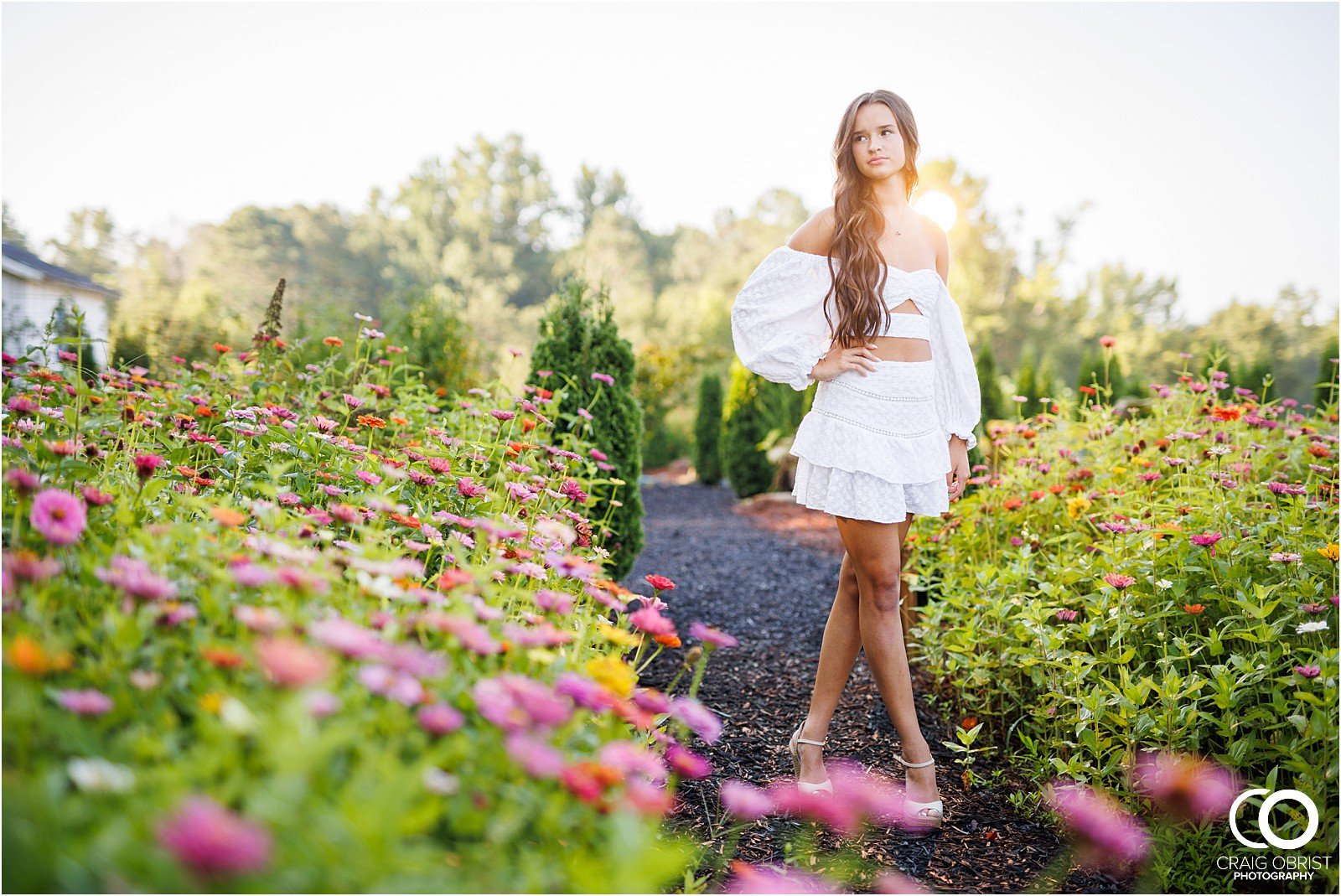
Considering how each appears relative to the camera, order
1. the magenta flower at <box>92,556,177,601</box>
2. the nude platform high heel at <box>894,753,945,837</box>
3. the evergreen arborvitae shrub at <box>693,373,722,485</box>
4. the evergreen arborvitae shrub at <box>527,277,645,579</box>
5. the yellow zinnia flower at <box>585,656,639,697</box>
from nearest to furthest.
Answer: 1. the magenta flower at <box>92,556,177,601</box>
2. the yellow zinnia flower at <box>585,656,639,697</box>
3. the nude platform high heel at <box>894,753,945,837</box>
4. the evergreen arborvitae shrub at <box>527,277,645,579</box>
5. the evergreen arborvitae shrub at <box>693,373,722,485</box>

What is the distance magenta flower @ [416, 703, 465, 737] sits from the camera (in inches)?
35.7

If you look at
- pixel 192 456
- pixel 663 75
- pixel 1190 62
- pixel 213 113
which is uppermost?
pixel 213 113

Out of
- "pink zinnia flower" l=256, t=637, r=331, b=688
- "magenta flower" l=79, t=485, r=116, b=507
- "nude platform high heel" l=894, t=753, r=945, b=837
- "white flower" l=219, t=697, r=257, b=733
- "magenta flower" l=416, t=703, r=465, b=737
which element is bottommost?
"nude platform high heel" l=894, t=753, r=945, b=837

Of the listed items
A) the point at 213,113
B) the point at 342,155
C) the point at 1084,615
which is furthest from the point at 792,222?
the point at 1084,615

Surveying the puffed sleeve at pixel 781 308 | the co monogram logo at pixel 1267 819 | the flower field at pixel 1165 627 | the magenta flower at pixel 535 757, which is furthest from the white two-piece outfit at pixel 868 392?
the magenta flower at pixel 535 757

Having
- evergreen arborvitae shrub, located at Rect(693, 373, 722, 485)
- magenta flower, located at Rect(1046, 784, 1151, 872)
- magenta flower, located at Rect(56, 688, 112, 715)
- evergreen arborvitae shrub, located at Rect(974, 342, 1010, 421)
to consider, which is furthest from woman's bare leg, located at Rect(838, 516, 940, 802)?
evergreen arborvitae shrub, located at Rect(693, 373, 722, 485)

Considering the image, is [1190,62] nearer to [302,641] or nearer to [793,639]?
[793,639]

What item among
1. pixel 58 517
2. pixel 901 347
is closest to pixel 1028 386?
pixel 901 347

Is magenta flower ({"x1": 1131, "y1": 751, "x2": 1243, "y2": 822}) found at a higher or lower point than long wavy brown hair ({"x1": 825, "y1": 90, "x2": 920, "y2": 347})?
lower

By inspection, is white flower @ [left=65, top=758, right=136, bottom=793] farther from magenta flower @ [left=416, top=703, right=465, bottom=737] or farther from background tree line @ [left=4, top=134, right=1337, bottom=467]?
background tree line @ [left=4, top=134, right=1337, bottom=467]

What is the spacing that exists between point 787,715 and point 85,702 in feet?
7.79

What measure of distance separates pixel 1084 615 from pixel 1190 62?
241cm

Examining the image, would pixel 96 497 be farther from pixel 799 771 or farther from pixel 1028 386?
pixel 1028 386

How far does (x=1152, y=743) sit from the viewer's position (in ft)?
6.61
